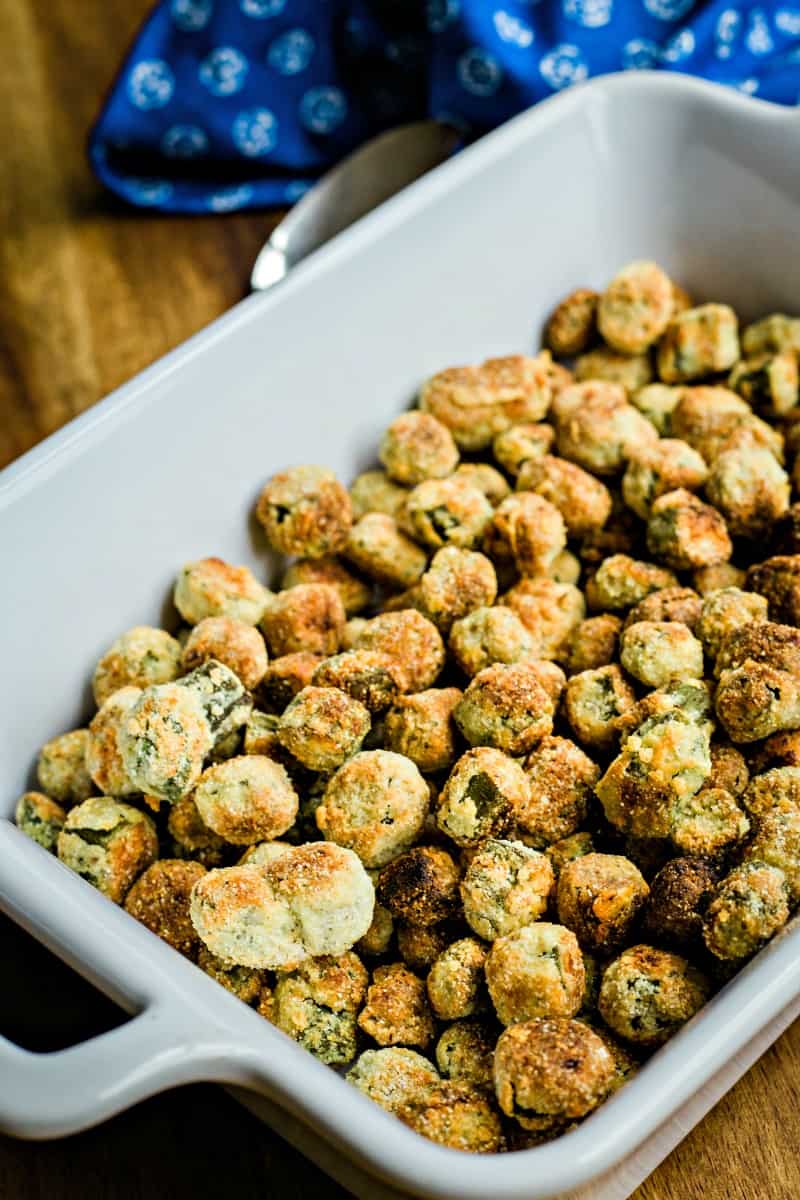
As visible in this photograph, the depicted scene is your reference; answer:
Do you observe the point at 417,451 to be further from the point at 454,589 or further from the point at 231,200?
the point at 231,200

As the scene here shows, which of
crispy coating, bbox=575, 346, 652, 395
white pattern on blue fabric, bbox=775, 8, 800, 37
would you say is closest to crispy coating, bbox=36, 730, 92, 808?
crispy coating, bbox=575, 346, 652, 395

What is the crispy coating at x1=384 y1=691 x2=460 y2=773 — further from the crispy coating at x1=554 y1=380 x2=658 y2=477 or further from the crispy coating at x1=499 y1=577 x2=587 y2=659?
the crispy coating at x1=554 y1=380 x2=658 y2=477

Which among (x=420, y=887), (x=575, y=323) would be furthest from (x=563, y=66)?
(x=420, y=887)

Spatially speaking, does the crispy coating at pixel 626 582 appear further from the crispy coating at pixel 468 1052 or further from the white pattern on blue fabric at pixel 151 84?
the white pattern on blue fabric at pixel 151 84

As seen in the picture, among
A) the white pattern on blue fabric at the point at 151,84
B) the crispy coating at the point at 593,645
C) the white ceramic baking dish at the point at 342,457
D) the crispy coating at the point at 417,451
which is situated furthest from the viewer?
the white pattern on blue fabric at the point at 151,84

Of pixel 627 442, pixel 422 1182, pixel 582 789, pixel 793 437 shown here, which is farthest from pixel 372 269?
pixel 422 1182

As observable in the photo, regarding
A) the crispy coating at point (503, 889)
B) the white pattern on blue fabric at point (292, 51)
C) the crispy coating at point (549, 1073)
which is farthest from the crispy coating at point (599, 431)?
the white pattern on blue fabric at point (292, 51)
